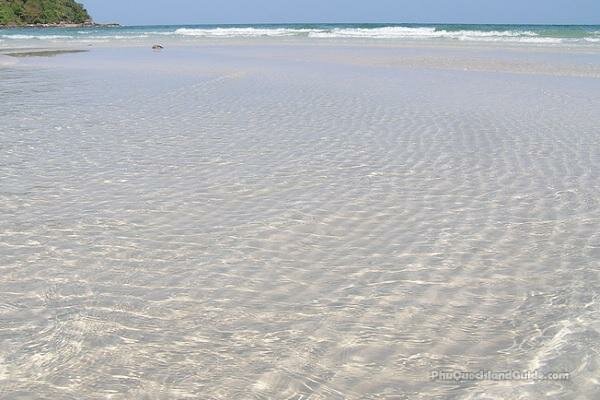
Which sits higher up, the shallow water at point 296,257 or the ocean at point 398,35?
the ocean at point 398,35

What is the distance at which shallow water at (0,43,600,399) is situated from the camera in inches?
93.5

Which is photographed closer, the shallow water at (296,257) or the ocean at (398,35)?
the shallow water at (296,257)

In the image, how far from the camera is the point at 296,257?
350 centimetres

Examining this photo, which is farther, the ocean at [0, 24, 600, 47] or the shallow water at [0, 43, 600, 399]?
the ocean at [0, 24, 600, 47]

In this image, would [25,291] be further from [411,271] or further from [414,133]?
[414,133]

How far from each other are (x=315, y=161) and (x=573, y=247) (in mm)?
2642

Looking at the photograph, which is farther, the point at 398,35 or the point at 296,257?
the point at 398,35

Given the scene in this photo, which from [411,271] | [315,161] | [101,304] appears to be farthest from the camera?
[315,161]

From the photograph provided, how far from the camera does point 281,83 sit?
485 inches

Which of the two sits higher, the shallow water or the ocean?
the ocean

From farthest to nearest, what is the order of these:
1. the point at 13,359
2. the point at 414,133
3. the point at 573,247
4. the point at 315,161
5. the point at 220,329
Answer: the point at 414,133 < the point at 315,161 < the point at 573,247 < the point at 220,329 < the point at 13,359

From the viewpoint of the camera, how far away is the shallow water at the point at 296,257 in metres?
2.38

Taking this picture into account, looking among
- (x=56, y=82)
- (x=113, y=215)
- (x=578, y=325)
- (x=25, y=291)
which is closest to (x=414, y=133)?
(x=113, y=215)

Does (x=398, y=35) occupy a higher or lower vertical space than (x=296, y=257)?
higher
